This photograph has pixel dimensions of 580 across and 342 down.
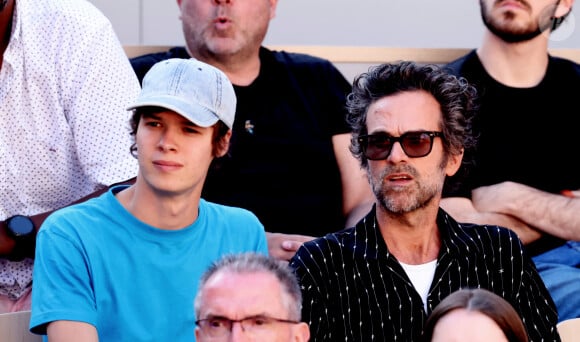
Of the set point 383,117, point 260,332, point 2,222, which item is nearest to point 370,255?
point 383,117

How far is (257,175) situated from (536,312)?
1069 mm

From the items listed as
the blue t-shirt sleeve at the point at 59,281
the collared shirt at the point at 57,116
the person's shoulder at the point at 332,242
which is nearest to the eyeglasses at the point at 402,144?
the person's shoulder at the point at 332,242

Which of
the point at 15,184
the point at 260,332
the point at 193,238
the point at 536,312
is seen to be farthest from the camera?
the point at 15,184

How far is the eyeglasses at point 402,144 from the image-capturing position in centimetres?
294

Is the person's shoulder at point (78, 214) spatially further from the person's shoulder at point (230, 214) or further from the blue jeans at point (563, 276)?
the blue jeans at point (563, 276)

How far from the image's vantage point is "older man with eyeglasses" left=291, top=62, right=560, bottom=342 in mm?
2781

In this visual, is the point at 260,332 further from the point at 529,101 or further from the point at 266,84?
the point at 529,101

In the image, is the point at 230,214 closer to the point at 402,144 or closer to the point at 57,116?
the point at 402,144

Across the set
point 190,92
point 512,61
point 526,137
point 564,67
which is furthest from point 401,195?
point 564,67

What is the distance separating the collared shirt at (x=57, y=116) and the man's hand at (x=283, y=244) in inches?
17.1

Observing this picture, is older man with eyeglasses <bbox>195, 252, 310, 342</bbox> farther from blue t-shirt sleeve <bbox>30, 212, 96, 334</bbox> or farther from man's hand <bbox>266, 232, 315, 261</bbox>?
man's hand <bbox>266, 232, 315, 261</bbox>

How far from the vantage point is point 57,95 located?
126 inches

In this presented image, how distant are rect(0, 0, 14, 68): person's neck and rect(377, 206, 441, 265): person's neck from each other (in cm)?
113

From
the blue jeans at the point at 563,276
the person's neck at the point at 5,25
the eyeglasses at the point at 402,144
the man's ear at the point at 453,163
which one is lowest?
the blue jeans at the point at 563,276
